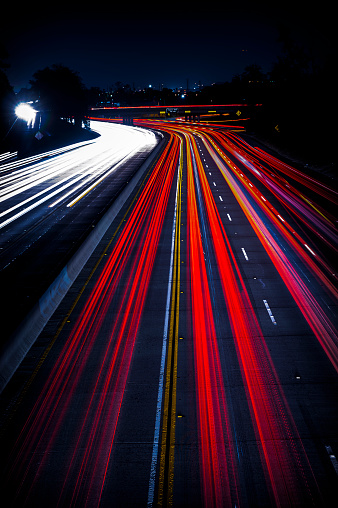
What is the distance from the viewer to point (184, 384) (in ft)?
34.8

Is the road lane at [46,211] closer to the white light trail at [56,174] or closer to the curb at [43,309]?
the white light trail at [56,174]

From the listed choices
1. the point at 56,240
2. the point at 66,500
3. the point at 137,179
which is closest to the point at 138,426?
the point at 66,500

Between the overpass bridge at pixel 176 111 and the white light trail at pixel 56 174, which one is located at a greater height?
the overpass bridge at pixel 176 111

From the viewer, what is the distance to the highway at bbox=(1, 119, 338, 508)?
25.7 ft

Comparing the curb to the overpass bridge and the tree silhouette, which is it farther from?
the overpass bridge

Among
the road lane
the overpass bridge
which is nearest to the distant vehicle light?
the road lane

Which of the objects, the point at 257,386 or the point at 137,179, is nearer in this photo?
the point at 257,386

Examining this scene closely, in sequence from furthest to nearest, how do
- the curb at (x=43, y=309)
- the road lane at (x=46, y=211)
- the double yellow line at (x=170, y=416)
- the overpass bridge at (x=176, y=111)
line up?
1. the overpass bridge at (x=176, y=111)
2. the road lane at (x=46, y=211)
3. the curb at (x=43, y=309)
4. the double yellow line at (x=170, y=416)

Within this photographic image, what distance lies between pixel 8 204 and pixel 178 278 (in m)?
20.0

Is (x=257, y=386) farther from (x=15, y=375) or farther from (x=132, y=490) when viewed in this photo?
(x=15, y=375)

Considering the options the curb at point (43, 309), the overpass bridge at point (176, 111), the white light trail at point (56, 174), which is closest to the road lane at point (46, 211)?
the white light trail at point (56, 174)

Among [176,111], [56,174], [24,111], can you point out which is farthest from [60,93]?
[176,111]

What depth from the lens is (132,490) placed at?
7730 mm

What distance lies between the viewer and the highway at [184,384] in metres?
7.85
